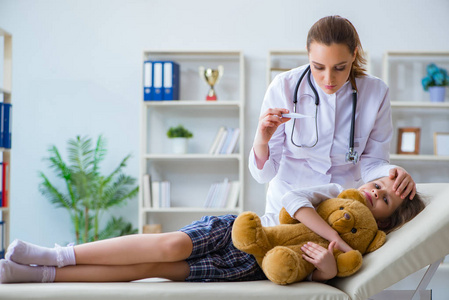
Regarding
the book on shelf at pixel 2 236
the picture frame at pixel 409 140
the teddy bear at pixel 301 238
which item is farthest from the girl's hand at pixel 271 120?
the picture frame at pixel 409 140

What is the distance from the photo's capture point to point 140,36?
446 centimetres

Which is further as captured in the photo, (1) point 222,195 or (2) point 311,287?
(1) point 222,195

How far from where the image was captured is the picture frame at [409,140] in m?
4.21

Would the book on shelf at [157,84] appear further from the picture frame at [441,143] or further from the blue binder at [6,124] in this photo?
the picture frame at [441,143]

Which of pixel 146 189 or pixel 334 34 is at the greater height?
pixel 334 34

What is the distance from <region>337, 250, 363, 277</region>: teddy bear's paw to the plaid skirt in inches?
11.6

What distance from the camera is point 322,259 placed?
1503 mm

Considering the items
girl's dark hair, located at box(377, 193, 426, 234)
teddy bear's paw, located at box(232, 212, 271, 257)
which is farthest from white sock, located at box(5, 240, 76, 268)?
girl's dark hair, located at box(377, 193, 426, 234)

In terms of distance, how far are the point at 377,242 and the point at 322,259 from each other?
232 mm

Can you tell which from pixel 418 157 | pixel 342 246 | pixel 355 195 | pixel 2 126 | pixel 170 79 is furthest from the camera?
pixel 170 79

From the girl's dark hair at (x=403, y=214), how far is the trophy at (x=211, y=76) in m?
2.60

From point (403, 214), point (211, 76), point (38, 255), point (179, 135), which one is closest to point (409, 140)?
point (211, 76)

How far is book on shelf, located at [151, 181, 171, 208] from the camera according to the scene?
13.9 feet

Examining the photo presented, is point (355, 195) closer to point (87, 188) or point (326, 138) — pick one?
point (326, 138)
